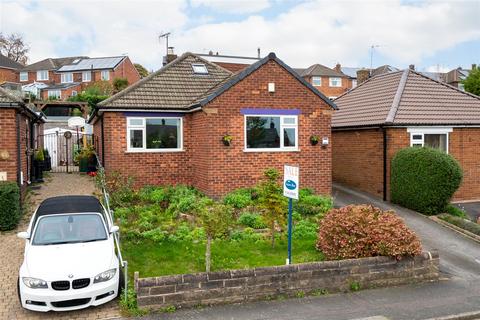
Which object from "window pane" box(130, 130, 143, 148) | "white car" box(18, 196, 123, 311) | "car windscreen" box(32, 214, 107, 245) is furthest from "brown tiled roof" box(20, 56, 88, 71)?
"white car" box(18, 196, 123, 311)

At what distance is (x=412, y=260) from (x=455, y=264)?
1.87 meters

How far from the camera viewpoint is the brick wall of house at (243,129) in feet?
46.6

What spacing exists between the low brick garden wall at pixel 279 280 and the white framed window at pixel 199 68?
1157cm

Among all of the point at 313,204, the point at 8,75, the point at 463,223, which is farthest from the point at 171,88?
the point at 8,75

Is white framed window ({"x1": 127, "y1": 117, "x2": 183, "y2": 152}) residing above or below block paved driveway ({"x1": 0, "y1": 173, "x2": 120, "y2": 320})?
above

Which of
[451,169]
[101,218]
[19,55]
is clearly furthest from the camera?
[19,55]

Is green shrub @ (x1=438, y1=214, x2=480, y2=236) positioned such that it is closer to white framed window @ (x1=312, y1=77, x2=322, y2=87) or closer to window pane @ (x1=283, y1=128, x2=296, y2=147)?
window pane @ (x1=283, y1=128, x2=296, y2=147)

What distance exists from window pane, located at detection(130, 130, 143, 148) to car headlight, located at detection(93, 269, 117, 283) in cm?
845

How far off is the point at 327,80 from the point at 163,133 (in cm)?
5048

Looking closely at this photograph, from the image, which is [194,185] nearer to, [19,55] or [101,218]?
[101,218]

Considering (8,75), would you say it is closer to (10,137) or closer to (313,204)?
(10,137)

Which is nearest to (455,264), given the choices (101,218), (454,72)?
(101,218)

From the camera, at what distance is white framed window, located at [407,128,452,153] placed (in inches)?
634

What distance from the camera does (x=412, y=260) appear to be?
903cm
